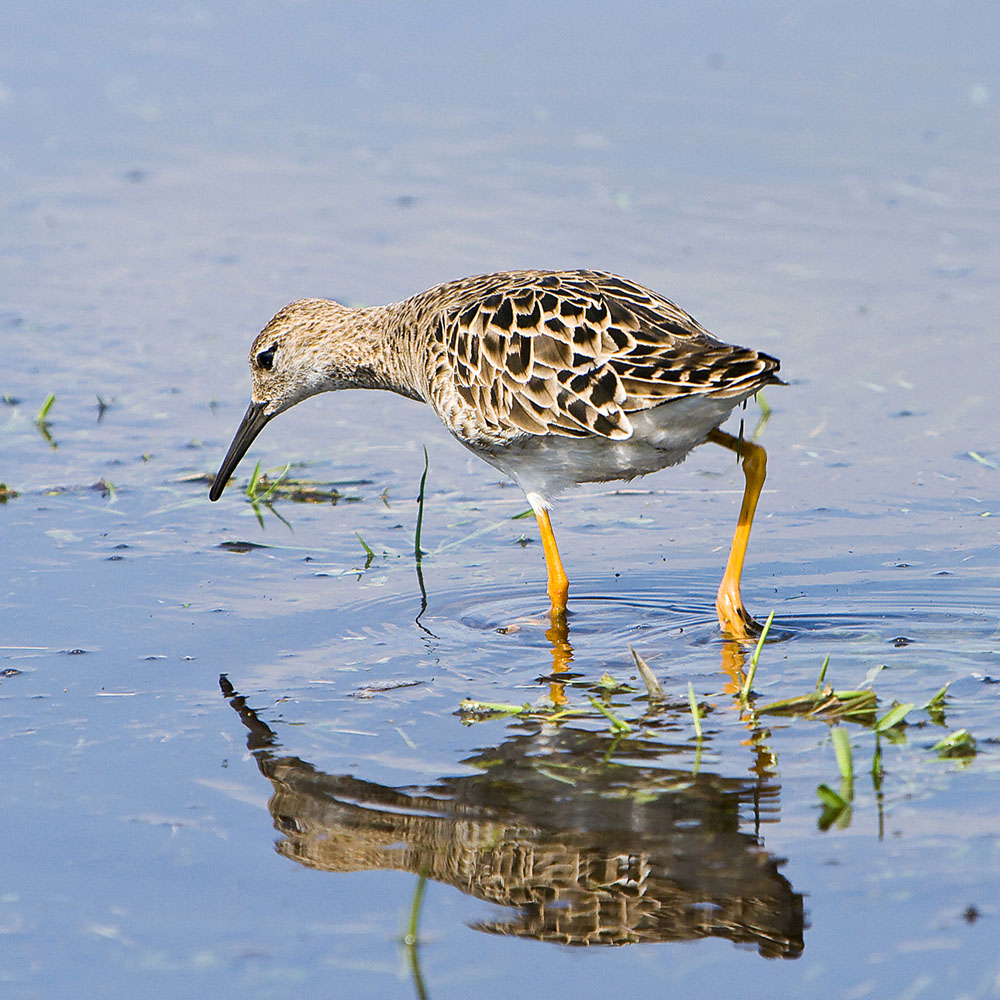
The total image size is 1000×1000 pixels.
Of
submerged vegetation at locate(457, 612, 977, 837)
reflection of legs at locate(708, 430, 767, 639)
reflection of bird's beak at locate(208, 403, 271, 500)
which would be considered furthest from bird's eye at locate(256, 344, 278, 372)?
submerged vegetation at locate(457, 612, 977, 837)

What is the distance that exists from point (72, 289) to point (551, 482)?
539cm

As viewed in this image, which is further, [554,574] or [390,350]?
[390,350]

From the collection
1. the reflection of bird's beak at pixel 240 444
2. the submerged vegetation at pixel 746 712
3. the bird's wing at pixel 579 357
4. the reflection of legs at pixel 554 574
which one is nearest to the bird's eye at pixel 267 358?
the reflection of bird's beak at pixel 240 444

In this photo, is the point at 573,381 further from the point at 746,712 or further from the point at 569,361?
the point at 746,712

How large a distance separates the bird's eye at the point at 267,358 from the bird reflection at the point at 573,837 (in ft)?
10.7

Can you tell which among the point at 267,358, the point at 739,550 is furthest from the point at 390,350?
the point at 739,550

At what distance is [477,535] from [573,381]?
1572 mm

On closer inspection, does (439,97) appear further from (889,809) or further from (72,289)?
(889,809)

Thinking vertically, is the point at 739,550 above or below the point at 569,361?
below

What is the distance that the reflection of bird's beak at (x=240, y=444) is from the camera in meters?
8.54

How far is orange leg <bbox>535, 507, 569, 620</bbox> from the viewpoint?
7.22m

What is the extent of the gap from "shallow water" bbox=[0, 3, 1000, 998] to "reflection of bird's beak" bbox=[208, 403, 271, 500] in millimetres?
157

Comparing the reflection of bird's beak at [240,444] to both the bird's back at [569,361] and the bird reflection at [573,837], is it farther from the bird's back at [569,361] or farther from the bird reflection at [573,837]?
the bird reflection at [573,837]

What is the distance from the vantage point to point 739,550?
723cm
